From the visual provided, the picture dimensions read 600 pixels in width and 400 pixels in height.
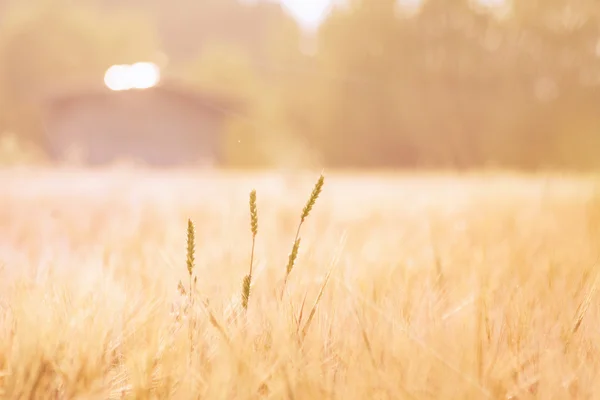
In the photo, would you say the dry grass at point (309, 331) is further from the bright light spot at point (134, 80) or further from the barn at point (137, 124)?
the bright light spot at point (134, 80)

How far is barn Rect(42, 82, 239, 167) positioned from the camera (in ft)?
54.7

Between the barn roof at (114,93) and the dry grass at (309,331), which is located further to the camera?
the barn roof at (114,93)

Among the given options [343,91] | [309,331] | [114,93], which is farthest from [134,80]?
[309,331]

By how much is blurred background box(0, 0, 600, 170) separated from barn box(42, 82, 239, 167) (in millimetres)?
40

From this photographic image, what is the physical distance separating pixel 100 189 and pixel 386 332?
322 cm

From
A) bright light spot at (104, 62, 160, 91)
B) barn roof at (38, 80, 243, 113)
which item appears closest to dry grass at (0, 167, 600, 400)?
bright light spot at (104, 62, 160, 91)

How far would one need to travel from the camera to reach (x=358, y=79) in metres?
23.0

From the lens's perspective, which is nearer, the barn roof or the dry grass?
the dry grass

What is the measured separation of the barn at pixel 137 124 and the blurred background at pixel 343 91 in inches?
1.6

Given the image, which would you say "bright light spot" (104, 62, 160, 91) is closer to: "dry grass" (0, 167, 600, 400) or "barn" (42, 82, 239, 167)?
"barn" (42, 82, 239, 167)

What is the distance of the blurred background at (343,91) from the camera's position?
1705 cm

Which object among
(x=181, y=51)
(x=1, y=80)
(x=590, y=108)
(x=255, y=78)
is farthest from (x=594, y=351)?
(x=181, y=51)

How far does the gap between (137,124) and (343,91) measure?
9.24 meters

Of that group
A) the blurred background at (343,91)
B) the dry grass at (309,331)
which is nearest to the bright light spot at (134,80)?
the blurred background at (343,91)
